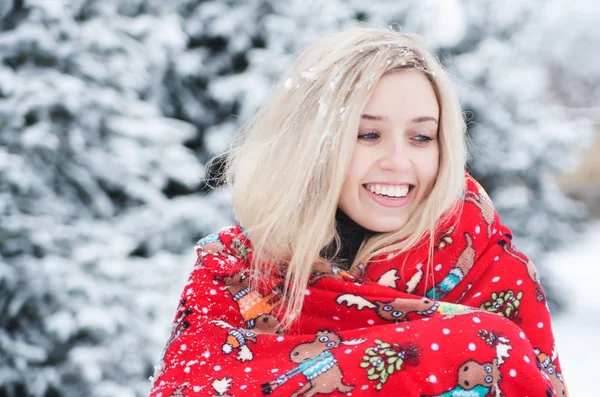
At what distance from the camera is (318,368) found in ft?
4.36

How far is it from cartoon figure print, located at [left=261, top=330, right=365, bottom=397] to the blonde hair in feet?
0.35

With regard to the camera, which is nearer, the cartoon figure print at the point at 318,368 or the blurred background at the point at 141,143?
the cartoon figure print at the point at 318,368

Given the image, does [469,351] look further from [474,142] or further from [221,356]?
[474,142]

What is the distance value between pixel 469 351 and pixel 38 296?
2.48 metres

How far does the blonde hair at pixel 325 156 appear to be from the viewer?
1477 mm

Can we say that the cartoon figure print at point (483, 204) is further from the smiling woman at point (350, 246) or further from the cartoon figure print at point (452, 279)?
the cartoon figure print at point (452, 279)

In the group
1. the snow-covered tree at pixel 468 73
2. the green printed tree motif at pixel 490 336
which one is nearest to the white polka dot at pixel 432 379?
the green printed tree motif at pixel 490 336

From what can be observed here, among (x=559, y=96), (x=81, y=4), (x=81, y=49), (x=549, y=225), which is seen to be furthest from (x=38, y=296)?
(x=559, y=96)

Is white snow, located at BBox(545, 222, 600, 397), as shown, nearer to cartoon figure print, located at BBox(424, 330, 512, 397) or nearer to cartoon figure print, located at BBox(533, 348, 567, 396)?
cartoon figure print, located at BBox(533, 348, 567, 396)

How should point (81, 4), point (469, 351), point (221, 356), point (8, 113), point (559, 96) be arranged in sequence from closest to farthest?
point (469, 351) < point (221, 356) < point (8, 113) < point (81, 4) < point (559, 96)

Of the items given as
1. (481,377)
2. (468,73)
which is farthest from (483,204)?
(468,73)

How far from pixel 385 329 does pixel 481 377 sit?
22cm

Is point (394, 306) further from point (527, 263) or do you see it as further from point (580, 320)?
point (580, 320)

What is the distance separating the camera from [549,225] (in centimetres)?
461
